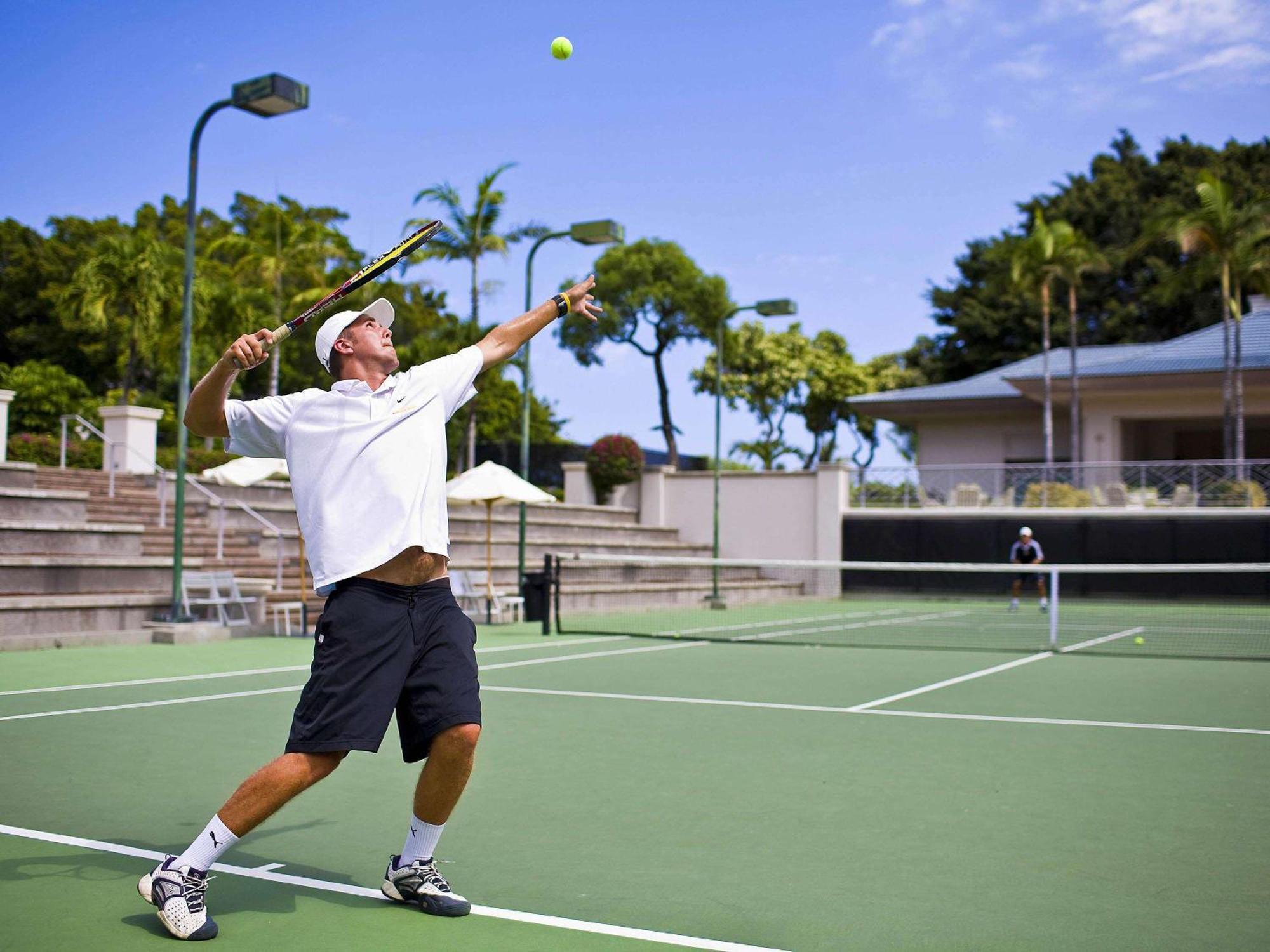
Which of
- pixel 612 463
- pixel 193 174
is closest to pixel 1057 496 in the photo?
pixel 612 463

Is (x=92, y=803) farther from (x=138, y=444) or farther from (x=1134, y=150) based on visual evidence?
(x=1134, y=150)

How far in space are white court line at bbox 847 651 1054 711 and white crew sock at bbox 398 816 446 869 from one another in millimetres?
5817

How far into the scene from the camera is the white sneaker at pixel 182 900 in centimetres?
364

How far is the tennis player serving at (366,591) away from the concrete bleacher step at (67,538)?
508 inches

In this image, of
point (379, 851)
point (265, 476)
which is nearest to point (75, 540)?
point (265, 476)

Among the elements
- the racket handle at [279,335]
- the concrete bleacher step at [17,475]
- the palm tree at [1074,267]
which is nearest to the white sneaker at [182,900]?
the racket handle at [279,335]

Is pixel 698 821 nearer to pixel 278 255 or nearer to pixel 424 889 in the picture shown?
pixel 424 889

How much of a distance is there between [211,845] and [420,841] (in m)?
0.65

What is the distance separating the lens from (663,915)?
4.03 meters

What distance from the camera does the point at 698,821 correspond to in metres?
5.46

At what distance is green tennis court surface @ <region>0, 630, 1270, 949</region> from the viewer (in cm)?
394

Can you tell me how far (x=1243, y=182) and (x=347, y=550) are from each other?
51.5 metres

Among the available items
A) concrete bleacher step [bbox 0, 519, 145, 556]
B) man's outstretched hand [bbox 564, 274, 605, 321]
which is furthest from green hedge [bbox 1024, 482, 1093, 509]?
man's outstretched hand [bbox 564, 274, 605, 321]

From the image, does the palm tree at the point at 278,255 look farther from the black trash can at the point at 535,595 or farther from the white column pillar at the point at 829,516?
the black trash can at the point at 535,595
